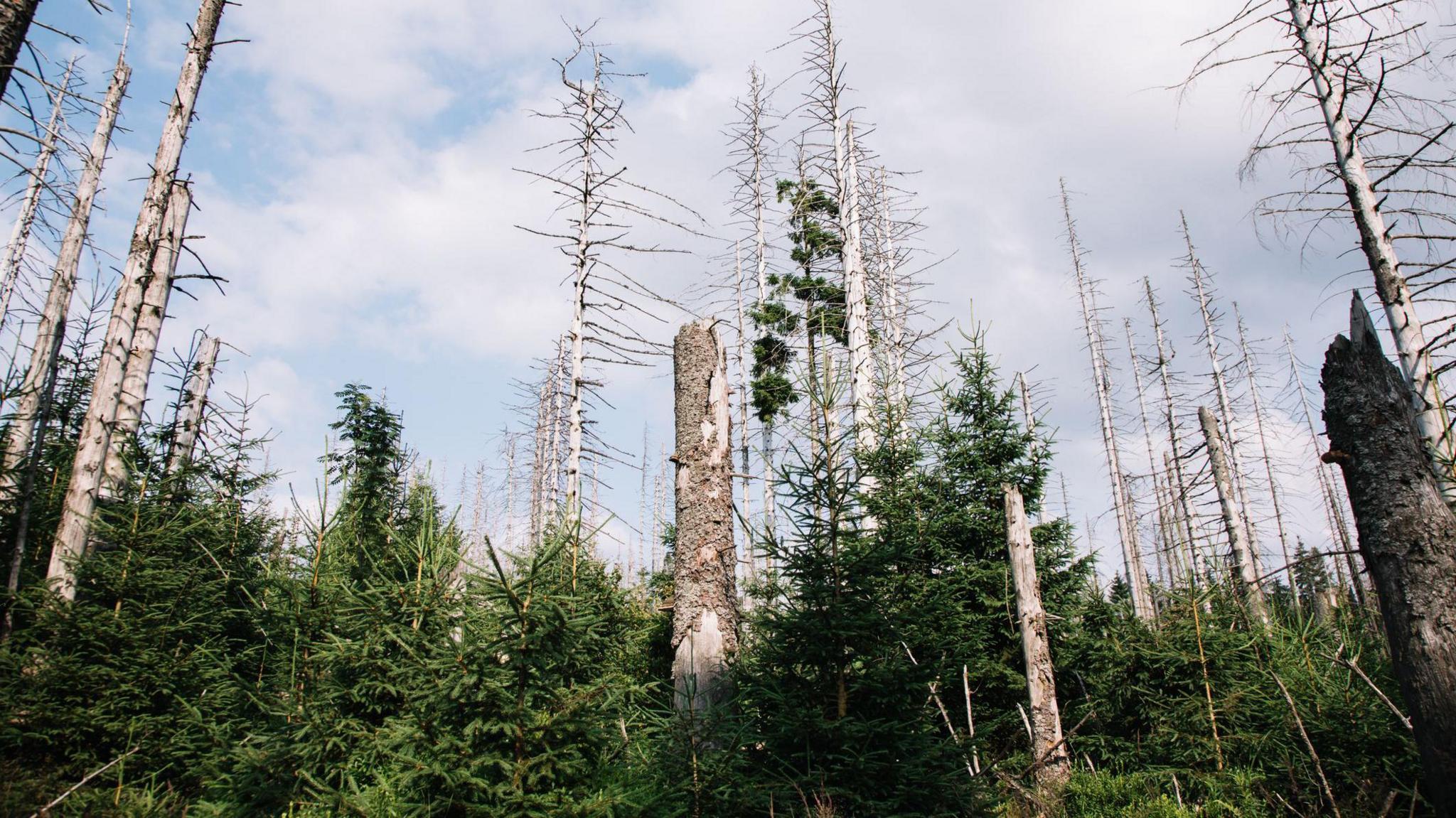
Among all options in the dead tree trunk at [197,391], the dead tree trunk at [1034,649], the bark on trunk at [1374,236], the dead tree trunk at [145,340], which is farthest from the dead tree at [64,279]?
the bark on trunk at [1374,236]

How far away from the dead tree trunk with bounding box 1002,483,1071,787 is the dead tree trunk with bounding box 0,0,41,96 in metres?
9.55

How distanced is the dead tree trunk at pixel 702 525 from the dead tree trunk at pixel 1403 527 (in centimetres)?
467

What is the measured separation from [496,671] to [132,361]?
8.16 metres

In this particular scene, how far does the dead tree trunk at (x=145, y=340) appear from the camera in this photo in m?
8.09

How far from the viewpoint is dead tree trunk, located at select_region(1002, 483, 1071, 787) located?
7.65 metres

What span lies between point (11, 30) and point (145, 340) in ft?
19.4

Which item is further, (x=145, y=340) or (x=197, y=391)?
(x=197, y=391)

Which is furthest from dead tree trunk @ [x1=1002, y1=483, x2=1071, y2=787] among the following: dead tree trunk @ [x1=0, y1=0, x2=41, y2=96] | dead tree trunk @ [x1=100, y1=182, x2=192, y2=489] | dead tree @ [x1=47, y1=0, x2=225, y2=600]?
dead tree trunk @ [x1=100, y1=182, x2=192, y2=489]

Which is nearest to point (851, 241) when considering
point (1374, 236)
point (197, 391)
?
point (1374, 236)

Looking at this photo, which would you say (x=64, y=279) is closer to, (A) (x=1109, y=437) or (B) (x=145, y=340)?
(B) (x=145, y=340)

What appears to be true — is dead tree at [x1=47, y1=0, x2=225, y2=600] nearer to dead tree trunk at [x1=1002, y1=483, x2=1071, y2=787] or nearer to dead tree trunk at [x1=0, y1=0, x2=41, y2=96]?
dead tree trunk at [x1=0, y1=0, x2=41, y2=96]

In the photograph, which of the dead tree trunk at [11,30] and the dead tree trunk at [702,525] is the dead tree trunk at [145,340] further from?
the dead tree trunk at [702,525]

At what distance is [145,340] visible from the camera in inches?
336

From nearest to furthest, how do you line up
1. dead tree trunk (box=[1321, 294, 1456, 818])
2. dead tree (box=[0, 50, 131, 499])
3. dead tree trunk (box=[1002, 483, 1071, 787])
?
dead tree trunk (box=[1321, 294, 1456, 818]) < dead tree trunk (box=[1002, 483, 1071, 787]) < dead tree (box=[0, 50, 131, 499])
